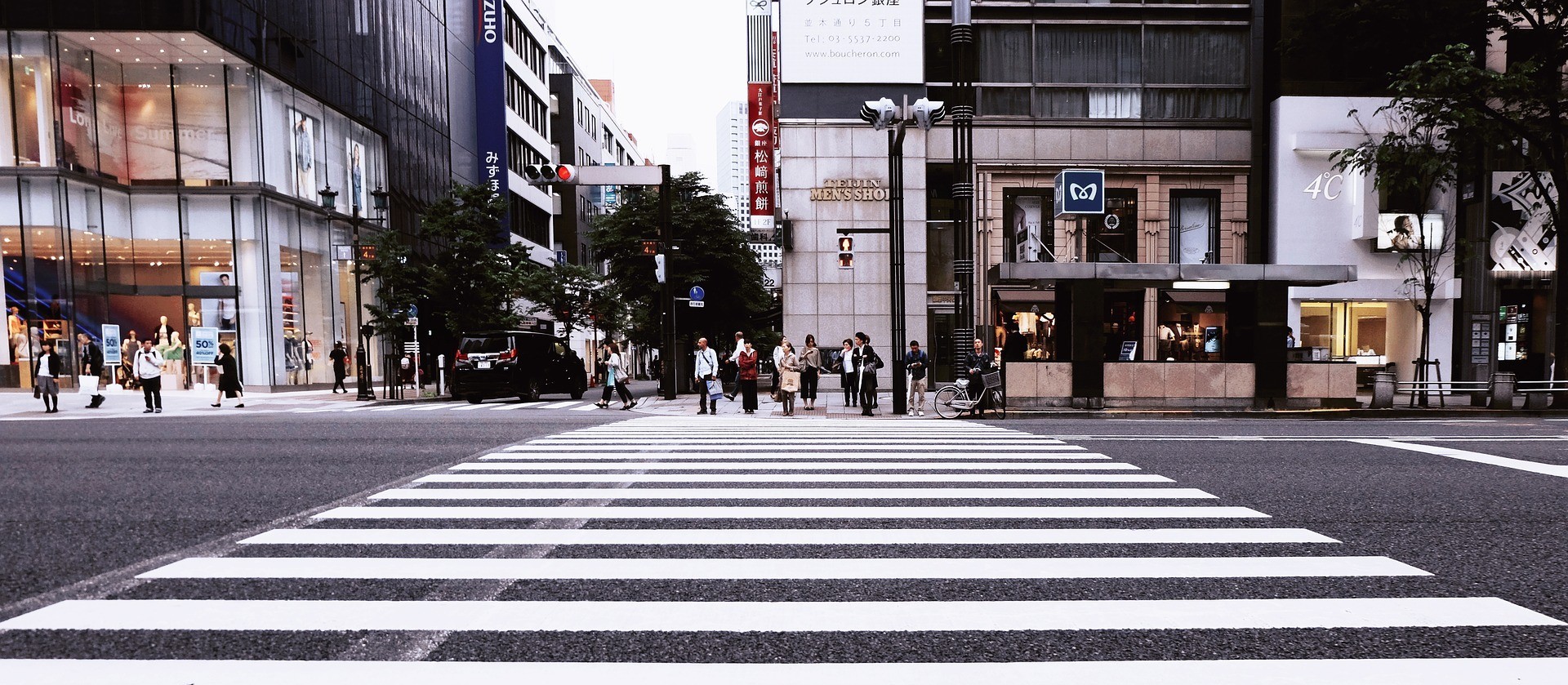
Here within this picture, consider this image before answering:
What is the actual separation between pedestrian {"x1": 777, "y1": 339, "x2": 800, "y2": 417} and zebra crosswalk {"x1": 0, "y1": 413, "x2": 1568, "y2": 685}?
9.71 m

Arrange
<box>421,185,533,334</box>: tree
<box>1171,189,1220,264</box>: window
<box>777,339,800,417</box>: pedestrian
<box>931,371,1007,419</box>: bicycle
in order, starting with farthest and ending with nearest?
<box>421,185,533,334</box>: tree
<box>1171,189,1220,264</box>: window
<box>777,339,800,417</box>: pedestrian
<box>931,371,1007,419</box>: bicycle

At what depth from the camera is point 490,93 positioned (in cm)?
4362

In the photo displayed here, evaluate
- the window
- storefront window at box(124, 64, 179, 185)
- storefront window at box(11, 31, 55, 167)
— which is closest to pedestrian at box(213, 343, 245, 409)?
storefront window at box(124, 64, 179, 185)

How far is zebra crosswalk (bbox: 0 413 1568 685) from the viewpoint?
3.11 m

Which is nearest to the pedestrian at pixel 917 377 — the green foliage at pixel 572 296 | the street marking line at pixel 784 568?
the street marking line at pixel 784 568

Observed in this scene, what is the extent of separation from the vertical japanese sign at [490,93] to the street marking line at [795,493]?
128 ft

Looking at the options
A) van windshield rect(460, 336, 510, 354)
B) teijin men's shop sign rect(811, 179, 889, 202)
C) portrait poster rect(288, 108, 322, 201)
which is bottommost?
van windshield rect(460, 336, 510, 354)

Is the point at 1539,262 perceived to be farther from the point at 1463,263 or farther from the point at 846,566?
the point at 846,566

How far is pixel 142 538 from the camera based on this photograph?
5.32 m

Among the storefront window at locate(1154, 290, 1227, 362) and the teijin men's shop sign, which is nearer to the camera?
the storefront window at locate(1154, 290, 1227, 362)

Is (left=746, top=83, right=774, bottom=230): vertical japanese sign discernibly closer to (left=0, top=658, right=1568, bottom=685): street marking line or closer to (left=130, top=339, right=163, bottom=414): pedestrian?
(left=130, top=339, right=163, bottom=414): pedestrian

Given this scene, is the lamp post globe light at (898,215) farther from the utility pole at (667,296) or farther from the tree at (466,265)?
the tree at (466,265)

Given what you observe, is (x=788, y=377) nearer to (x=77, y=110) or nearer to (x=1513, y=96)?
(x=1513, y=96)

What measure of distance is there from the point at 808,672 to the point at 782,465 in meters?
5.38
